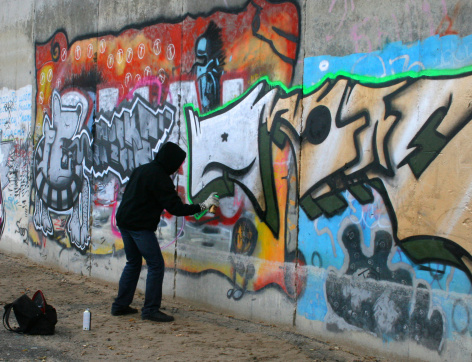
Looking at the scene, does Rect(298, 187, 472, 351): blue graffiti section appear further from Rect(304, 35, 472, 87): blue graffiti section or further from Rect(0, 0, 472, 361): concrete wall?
Rect(304, 35, 472, 87): blue graffiti section

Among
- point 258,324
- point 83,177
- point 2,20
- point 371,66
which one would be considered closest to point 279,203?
point 258,324

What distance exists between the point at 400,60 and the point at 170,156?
237 centimetres

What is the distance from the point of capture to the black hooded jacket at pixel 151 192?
18.6 ft

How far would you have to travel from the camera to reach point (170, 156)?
5715mm


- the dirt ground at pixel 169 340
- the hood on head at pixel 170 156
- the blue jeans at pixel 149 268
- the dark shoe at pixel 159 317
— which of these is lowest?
the dirt ground at pixel 169 340

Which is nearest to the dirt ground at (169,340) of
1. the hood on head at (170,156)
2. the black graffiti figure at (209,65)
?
the hood on head at (170,156)

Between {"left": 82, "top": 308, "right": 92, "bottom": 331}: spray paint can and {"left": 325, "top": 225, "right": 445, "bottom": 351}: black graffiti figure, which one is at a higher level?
{"left": 325, "top": 225, "right": 445, "bottom": 351}: black graffiti figure

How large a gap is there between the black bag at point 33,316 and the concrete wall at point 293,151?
1650 mm

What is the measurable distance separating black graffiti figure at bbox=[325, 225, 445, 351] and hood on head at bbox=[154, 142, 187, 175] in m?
1.84

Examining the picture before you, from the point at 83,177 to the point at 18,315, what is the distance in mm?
3130

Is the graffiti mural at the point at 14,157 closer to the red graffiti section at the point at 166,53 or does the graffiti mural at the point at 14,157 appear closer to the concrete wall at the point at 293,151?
the red graffiti section at the point at 166,53

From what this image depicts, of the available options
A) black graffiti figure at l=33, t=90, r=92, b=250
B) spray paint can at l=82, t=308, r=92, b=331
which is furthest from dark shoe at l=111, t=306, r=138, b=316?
black graffiti figure at l=33, t=90, r=92, b=250

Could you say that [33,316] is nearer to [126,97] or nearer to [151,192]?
[151,192]

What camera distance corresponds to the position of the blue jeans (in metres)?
5.71
